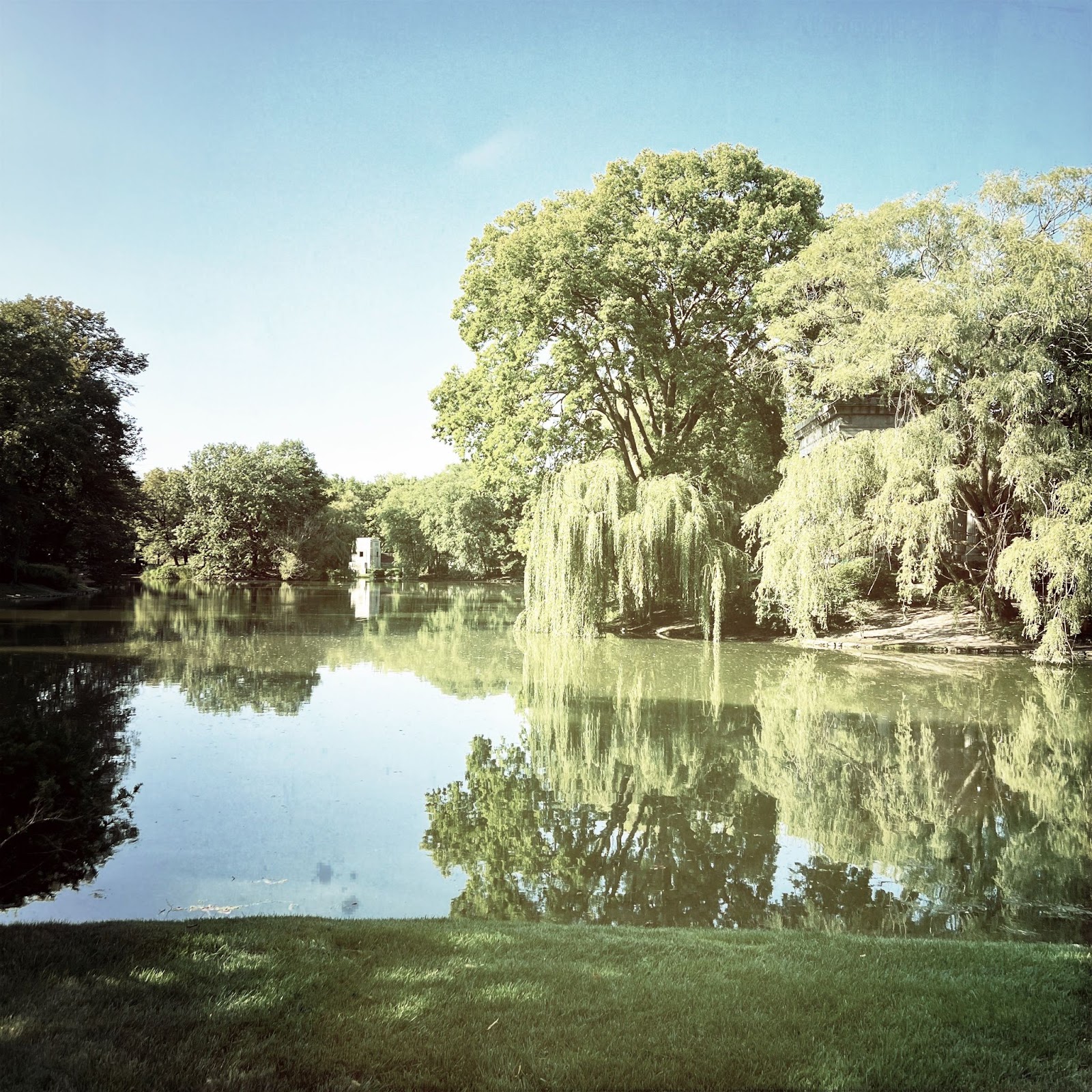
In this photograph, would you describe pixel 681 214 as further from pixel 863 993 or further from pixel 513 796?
Result: pixel 863 993

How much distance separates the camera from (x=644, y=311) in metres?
23.8

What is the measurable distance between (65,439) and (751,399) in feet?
70.2

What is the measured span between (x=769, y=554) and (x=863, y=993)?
52.8 ft

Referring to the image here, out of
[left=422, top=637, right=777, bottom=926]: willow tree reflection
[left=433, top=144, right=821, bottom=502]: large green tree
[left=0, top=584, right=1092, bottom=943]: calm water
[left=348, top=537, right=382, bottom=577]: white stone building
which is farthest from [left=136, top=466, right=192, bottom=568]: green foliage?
[left=422, top=637, right=777, bottom=926]: willow tree reflection

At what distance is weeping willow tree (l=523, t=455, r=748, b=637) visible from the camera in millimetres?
20359

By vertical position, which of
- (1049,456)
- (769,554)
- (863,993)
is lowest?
(863,993)

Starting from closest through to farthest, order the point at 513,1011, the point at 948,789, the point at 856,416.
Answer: the point at 513,1011 < the point at 948,789 < the point at 856,416

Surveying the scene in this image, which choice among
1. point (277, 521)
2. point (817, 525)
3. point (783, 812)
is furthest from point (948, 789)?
point (277, 521)

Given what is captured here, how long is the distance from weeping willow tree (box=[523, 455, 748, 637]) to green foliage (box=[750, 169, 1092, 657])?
1.65 m

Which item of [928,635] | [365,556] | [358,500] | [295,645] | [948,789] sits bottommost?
[948,789]

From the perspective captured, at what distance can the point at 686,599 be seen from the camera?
68.9 feet

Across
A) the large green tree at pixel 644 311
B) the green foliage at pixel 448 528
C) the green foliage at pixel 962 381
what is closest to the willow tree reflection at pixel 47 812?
the green foliage at pixel 962 381

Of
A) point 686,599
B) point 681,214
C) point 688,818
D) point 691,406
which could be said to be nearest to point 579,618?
point 686,599

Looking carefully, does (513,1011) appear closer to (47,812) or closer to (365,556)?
(47,812)
